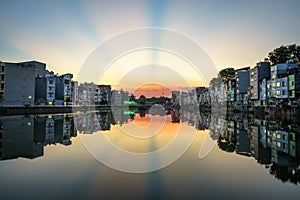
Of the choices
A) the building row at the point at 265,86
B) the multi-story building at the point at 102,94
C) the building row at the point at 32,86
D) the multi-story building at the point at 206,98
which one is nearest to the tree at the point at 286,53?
the building row at the point at 265,86

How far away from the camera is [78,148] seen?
1465 cm

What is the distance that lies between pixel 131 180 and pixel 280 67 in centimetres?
5363

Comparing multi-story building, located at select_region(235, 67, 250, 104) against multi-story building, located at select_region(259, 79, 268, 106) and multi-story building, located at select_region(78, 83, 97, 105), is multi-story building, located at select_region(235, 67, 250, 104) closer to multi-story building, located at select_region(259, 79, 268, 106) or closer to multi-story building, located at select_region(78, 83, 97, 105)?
multi-story building, located at select_region(259, 79, 268, 106)

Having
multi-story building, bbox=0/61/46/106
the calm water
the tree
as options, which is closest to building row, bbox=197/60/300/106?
the tree

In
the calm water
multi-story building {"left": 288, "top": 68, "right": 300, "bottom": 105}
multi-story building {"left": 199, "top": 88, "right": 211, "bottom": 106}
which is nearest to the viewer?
the calm water

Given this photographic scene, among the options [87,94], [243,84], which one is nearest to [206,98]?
[243,84]

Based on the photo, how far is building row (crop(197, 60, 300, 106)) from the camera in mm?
45844

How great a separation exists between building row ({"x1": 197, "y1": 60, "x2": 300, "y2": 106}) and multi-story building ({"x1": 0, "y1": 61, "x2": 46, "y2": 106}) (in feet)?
176

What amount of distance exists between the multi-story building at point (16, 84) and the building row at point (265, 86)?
53.7 m

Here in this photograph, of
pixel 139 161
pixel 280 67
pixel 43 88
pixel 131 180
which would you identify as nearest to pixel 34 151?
pixel 139 161

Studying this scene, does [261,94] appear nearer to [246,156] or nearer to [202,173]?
[246,156]

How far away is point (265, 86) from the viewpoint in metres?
55.9

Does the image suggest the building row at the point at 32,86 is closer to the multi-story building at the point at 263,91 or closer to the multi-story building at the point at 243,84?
the multi-story building at the point at 243,84

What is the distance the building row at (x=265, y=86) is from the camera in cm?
4584
